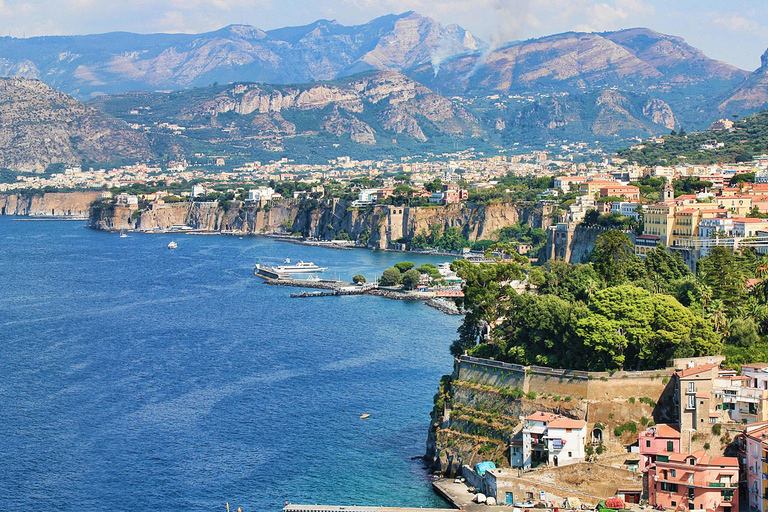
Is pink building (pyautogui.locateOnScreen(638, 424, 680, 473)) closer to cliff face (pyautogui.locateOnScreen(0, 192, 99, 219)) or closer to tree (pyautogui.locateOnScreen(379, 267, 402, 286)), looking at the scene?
tree (pyautogui.locateOnScreen(379, 267, 402, 286))

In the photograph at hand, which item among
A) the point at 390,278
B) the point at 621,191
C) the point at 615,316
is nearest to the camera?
the point at 615,316

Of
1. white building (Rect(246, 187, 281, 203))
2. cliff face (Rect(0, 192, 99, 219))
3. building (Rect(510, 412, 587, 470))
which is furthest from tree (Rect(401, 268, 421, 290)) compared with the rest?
cliff face (Rect(0, 192, 99, 219))

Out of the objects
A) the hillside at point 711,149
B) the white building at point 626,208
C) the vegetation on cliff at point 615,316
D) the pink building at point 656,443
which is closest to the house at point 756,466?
the pink building at point 656,443

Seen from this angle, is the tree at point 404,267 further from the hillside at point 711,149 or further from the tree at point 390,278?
the hillside at point 711,149

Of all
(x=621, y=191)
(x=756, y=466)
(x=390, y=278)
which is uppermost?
(x=621, y=191)

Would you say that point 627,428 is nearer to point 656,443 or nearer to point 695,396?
point 656,443

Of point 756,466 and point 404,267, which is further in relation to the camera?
point 404,267

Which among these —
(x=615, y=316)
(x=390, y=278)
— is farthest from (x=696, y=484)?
(x=390, y=278)
